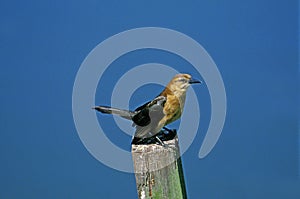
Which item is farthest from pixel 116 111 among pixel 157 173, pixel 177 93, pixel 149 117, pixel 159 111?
pixel 157 173

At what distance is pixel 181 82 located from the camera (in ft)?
10.9

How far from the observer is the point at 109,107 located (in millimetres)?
2691

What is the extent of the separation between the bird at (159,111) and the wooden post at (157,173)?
50cm

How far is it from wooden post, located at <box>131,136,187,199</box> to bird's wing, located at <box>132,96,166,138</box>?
68 centimetres

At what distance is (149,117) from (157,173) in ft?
3.53

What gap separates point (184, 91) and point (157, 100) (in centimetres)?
29

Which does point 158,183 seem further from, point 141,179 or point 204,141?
point 204,141

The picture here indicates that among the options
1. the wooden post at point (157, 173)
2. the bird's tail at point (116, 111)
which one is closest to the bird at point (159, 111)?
the bird's tail at point (116, 111)

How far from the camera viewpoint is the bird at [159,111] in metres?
2.73

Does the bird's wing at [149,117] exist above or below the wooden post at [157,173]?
above

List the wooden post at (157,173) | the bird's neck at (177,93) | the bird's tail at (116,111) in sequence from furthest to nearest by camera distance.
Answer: the bird's neck at (177,93) < the bird's tail at (116,111) < the wooden post at (157,173)

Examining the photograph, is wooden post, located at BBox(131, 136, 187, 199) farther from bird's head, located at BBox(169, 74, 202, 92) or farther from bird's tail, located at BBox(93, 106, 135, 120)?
bird's head, located at BBox(169, 74, 202, 92)

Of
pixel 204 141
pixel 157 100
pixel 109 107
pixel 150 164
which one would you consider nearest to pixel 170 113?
pixel 157 100

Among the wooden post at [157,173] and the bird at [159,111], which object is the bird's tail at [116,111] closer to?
the bird at [159,111]
